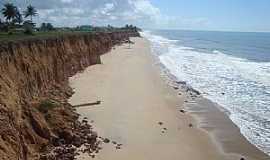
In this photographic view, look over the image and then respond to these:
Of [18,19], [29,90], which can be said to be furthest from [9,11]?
[29,90]

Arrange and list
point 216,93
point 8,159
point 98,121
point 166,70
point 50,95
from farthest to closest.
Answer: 1. point 166,70
2. point 216,93
3. point 50,95
4. point 98,121
5. point 8,159

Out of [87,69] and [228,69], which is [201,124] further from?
[228,69]

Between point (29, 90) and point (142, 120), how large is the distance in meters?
8.57

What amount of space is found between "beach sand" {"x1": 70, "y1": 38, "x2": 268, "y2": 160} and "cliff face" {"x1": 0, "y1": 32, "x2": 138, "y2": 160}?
2.24 meters

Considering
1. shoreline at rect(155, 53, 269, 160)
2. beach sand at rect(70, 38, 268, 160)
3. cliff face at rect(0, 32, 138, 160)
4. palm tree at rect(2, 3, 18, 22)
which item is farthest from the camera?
palm tree at rect(2, 3, 18, 22)

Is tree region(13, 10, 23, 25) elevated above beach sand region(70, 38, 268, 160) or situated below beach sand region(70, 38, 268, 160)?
above

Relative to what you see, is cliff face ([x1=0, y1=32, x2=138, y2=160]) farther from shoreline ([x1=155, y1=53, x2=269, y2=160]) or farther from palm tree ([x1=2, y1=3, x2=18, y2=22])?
palm tree ([x1=2, y1=3, x2=18, y2=22])

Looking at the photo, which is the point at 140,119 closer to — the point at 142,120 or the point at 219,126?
the point at 142,120

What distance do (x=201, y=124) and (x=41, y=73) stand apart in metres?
13.9

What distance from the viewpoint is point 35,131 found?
19.0m

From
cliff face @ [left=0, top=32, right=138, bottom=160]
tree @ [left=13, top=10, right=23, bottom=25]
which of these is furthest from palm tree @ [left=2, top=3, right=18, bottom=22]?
cliff face @ [left=0, top=32, right=138, bottom=160]

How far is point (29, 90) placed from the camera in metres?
24.6

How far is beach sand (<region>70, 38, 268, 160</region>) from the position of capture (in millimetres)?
19969

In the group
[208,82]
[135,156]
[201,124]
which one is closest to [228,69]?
[208,82]
